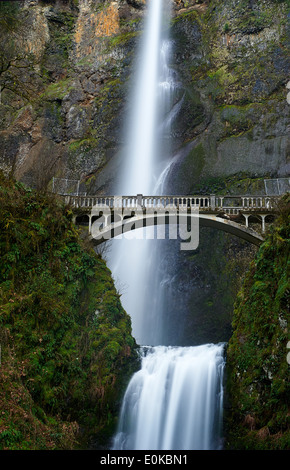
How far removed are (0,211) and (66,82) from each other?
1048 inches

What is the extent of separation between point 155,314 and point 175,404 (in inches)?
486

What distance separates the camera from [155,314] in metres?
25.6

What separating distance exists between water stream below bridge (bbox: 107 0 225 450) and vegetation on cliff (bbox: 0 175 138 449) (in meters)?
0.88

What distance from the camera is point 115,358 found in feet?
46.9

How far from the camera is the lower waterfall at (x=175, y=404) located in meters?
12.0

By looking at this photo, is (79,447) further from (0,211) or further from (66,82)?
(66,82)

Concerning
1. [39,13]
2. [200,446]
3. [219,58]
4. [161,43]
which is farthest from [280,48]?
[200,446]

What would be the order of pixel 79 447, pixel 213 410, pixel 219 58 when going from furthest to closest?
pixel 219 58
pixel 213 410
pixel 79 447

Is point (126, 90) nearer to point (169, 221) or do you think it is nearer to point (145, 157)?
point (145, 157)

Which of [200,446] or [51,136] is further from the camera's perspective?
[51,136]
